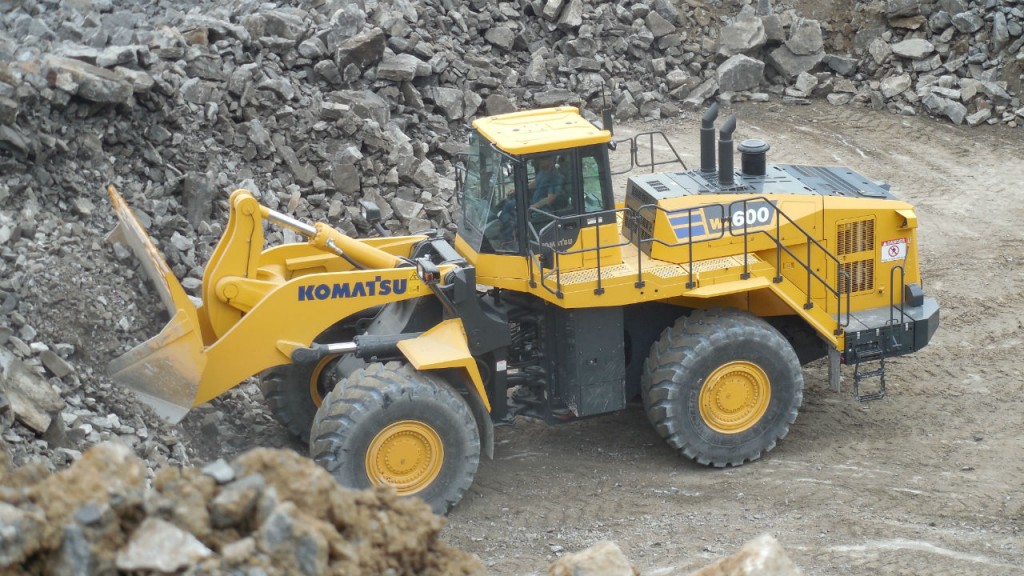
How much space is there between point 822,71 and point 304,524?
16.4 m

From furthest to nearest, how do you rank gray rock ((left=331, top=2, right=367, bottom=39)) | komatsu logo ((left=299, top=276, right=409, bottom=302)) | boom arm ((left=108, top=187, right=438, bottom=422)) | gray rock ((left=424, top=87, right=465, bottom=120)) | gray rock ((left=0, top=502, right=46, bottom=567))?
1. gray rock ((left=424, top=87, right=465, bottom=120))
2. gray rock ((left=331, top=2, right=367, bottom=39))
3. komatsu logo ((left=299, top=276, right=409, bottom=302))
4. boom arm ((left=108, top=187, right=438, bottom=422))
5. gray rock ((left=0, top=502, right=46, bottom=567))

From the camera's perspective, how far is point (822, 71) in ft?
66.5

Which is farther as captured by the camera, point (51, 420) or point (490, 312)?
point (490, 312)

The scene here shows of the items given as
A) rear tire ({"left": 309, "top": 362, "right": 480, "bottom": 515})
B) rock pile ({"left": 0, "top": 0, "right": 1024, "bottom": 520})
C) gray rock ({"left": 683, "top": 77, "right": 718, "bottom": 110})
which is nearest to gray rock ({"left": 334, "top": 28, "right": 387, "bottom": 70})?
rock pile ({"left": 0, "top": 0, "right": 1024, "bottom": 520})

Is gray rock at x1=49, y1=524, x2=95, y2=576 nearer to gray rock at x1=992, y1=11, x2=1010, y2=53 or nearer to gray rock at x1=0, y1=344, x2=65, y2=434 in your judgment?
gray rock at x1=0, y1=344, x2=65, y2=434

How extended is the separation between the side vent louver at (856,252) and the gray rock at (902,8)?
1046 centimetres

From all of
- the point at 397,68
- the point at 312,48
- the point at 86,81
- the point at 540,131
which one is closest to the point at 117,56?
the point at 86,81

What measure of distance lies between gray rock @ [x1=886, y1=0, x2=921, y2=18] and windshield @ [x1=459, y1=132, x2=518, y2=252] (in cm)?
1207

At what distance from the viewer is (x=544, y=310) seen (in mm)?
10289

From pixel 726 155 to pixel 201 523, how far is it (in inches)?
257

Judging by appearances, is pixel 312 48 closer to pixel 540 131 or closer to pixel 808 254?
pixel 540 131

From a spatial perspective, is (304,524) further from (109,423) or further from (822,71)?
(822,71)

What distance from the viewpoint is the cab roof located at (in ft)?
31.9

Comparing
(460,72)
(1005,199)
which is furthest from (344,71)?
(1005,199)
